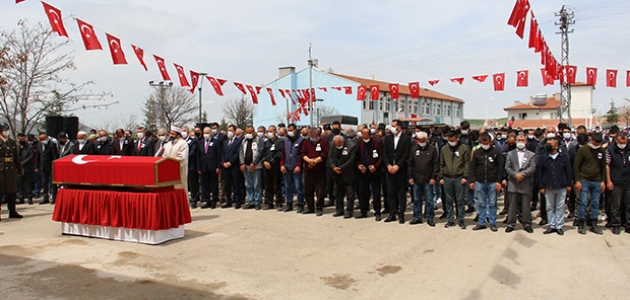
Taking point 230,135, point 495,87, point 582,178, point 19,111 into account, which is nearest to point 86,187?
point 230,135

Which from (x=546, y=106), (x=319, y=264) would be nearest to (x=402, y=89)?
(x=546, y=106)

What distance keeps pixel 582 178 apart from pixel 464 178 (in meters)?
2.06

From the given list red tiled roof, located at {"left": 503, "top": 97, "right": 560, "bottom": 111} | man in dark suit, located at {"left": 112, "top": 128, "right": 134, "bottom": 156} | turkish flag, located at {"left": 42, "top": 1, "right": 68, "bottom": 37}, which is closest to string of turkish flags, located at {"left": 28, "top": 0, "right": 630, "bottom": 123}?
turkish flag, located at {"left": 42, "top": 1, "right": 68, "bottom": 37}

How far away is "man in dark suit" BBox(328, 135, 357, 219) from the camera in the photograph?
990 centimetres

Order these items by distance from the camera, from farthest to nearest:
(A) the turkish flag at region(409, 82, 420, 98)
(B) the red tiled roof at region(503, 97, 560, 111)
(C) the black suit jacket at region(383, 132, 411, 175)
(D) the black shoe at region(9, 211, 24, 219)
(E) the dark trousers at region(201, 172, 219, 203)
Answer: (B) the red tiled roof at region(503, 97, 560, 111) < (A) the turkish flag at region(409, 82, 420, 98) < (E) the dark trousers at region(201, 172, 219, 203) < (D) the black shoe at region(9, 211, 24, 219) < (C) the black suit jacket at region(383, 132, 411, 175)

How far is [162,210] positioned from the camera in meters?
7.41

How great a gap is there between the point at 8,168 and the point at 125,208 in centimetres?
445

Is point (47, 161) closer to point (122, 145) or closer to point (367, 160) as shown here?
point (122, 145)

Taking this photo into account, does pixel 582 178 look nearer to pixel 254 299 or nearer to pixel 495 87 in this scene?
pixel 254 299

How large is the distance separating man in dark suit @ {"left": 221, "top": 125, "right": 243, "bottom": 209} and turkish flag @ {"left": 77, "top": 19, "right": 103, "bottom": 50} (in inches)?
136

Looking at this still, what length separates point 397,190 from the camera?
31.6ft

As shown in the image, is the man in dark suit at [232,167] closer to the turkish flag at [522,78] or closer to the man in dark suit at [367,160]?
the man in dark suit at [367,160]

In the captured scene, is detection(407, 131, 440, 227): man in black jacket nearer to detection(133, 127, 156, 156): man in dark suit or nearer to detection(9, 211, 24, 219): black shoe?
detection(133, 127, 156, 156): man in dark suit

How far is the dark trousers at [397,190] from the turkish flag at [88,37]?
6580 millimetres
